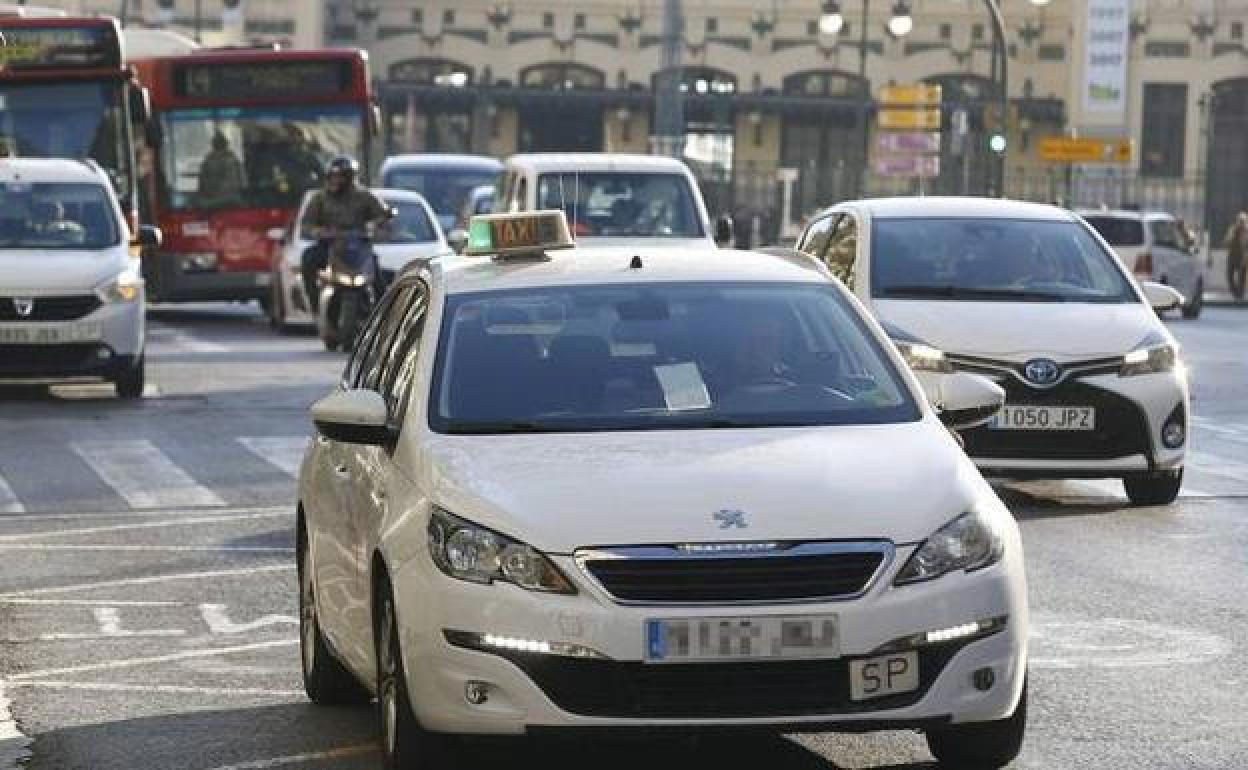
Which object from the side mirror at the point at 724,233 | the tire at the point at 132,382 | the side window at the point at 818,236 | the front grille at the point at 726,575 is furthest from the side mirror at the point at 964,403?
the side mirror at the point at 724,233

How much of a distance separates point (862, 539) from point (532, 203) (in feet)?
63.0

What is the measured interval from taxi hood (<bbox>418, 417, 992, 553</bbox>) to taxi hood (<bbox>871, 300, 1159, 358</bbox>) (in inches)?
292

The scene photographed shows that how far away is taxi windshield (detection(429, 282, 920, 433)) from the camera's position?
847cm

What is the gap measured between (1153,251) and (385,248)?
20.1 m

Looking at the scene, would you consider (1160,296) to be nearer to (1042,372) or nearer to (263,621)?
(1042,372)

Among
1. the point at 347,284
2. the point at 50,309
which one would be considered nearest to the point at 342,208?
the point at 347,284

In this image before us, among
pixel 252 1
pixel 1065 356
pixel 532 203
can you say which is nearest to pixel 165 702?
pixel 1065 356

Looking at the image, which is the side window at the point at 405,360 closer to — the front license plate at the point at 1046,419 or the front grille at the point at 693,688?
the front grille at the point at 693,688

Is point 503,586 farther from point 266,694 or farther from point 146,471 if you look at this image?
point 146,471

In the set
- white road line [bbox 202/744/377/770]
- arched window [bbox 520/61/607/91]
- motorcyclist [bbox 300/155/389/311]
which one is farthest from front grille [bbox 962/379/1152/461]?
arched window [bbox 520/61/607/91]

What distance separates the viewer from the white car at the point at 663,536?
7.48 metres

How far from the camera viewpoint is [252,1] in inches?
3506

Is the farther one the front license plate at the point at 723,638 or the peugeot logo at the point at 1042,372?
the peugeot logo at the point at 1042,372

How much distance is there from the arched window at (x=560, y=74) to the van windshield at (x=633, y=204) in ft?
214
